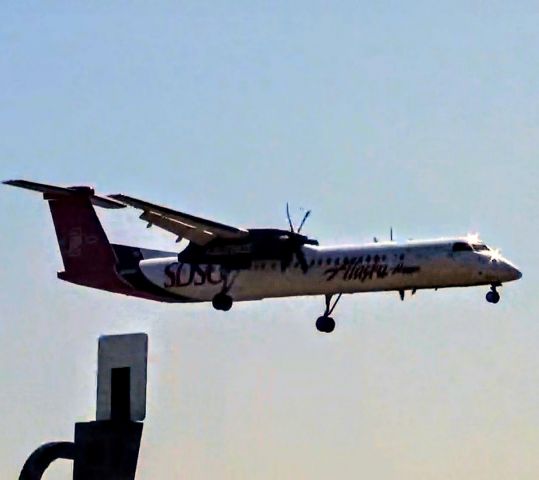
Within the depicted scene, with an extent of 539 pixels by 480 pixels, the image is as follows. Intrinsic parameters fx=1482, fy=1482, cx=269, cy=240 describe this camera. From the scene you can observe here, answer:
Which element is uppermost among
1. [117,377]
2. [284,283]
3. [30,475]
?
[284,283]

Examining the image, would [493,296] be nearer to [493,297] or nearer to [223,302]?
[493,297]

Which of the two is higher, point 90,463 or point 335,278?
point 335,278

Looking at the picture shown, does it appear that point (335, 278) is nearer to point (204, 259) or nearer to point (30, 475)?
point (204, 259)

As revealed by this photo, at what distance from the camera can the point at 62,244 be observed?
69750 mm

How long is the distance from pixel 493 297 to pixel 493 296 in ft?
0.16

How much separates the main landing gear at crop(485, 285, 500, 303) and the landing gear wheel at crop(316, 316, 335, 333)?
7829 millimetres

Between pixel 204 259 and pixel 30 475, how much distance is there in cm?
4038

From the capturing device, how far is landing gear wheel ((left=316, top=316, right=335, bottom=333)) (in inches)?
2534

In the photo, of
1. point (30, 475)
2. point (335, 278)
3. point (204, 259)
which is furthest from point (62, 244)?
point (30, 475)

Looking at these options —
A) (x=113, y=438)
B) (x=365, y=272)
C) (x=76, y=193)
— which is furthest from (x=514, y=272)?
(x=113, y=438)

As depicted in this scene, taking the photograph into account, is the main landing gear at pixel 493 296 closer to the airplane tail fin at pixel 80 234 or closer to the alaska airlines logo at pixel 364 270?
the alaska airlines logo at pixel 364 270

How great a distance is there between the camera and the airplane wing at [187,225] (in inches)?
2414

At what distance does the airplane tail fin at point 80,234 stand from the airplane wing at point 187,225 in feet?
17.2

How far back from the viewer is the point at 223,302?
63125mm
